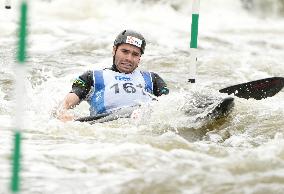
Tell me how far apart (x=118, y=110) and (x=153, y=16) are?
15.2 meters

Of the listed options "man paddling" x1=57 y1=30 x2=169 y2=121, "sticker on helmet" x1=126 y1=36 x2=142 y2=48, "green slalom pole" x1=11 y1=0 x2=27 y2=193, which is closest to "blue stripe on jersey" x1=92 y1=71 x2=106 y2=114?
"man paddling" x1=57 y1=30 x2=169 y2=121

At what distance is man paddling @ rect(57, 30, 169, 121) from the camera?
275 inches

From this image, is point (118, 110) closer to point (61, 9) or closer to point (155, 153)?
point (155, 153)

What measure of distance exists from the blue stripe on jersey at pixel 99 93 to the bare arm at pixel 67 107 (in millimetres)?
225

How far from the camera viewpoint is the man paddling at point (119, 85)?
6.98m

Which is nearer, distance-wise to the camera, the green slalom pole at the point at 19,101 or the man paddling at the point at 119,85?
the green slalom pole at the point at 19,101

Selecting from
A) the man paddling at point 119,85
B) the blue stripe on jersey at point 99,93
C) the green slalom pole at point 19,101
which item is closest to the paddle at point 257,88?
the man paddling at point 119,85

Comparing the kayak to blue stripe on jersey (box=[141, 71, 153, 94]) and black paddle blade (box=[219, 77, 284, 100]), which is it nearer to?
blue stripe on jersey (box=[141, 71, 153, 94])

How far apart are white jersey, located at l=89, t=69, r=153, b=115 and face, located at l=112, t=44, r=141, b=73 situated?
0.07 m

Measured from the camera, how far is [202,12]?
75.2 ft

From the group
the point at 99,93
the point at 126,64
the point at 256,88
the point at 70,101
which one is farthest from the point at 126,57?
the point at 256,88

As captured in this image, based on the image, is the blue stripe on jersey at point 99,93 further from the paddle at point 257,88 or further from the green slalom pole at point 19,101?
the green slalom pole at point 19,101

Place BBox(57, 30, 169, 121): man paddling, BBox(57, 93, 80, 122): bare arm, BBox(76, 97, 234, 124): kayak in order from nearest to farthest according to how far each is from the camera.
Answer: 1. BBox(57, 93, 80, 122): bare arm
2. BBox(76, 97, 234, 124): kayak
3. BBox(57, 30, 169, 121): man paddling

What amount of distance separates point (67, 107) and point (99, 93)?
468 mm
